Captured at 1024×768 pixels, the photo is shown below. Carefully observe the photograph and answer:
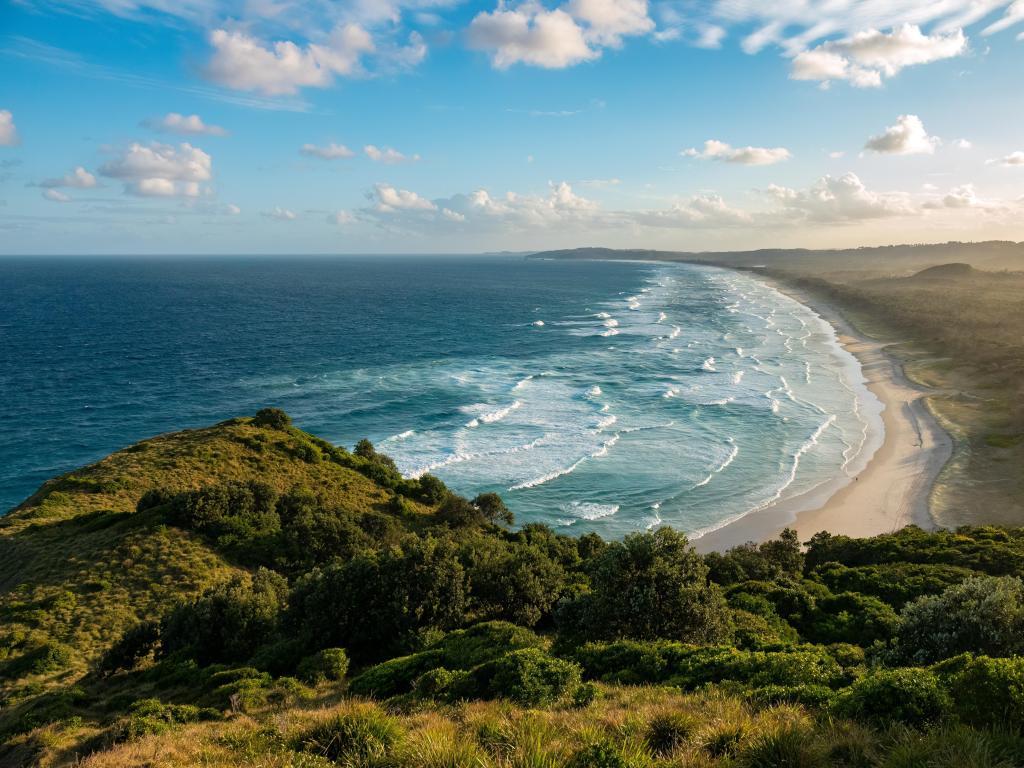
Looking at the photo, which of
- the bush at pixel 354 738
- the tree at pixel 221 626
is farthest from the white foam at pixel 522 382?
the bush at pixel 354 738

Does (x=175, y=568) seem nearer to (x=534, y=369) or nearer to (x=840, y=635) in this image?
(x=840, y=635)

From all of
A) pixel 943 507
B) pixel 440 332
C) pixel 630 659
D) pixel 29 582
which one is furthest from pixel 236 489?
pixel 440 332

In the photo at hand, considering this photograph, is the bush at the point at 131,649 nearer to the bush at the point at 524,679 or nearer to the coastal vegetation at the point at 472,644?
the coastal vegetation at the point at 472,644

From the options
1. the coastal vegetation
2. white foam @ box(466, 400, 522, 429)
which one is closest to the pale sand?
the coastal vegetation

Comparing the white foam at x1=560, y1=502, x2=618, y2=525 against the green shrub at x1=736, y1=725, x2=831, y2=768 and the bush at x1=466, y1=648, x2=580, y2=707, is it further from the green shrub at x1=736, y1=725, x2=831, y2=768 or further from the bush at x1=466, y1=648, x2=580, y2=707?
the green shrub at x1=736, y1=725, x2=831, y2=768

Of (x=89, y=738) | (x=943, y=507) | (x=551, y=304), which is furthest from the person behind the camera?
(x=551, y=304)

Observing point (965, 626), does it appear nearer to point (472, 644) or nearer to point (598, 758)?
point (598, 758)

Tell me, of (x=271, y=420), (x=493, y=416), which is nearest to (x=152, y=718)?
(x=271, y=420)
